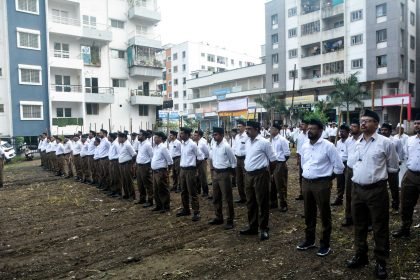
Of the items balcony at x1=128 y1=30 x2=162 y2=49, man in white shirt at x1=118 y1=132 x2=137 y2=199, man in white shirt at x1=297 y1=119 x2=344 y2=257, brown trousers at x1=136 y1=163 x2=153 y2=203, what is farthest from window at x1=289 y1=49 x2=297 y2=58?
man in white shirt at x1=297 y1=119 x2=344 y2=257

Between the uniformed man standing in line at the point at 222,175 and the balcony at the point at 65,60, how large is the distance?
1148 inches

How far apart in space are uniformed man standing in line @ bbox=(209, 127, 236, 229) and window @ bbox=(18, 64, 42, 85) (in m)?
28.2

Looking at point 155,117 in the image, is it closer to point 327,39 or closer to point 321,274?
point 327,39

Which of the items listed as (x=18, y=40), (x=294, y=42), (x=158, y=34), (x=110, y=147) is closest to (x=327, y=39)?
(x=294, y=42)

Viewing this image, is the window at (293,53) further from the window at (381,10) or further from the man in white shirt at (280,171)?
the man in white shirt at (280,171)

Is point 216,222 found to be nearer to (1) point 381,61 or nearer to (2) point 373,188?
(2) point 373,188

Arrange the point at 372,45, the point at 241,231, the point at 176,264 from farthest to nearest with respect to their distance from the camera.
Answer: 1. the point at 372,45
2. the point at 241,231
3. the point at 176,264

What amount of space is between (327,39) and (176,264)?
132 ft

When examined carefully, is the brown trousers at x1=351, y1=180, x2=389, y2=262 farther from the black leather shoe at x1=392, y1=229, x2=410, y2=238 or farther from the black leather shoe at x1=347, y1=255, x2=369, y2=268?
the black leather shoe at x1=392, y1=229, x2=410, y2=238

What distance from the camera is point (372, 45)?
124ft

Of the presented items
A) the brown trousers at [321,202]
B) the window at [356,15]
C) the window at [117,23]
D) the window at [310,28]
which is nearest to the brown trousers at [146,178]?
the brown trousers at [321,202]

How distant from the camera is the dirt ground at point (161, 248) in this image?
526cm

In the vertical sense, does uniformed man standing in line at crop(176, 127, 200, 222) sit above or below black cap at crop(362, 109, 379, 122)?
below

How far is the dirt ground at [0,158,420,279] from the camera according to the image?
17.3 ft
